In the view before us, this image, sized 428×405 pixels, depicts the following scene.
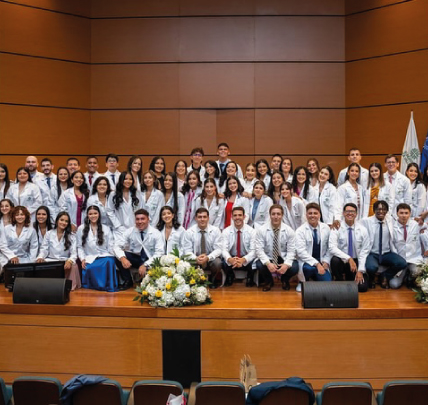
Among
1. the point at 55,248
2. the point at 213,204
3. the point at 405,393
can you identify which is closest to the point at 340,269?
the point at 213,204

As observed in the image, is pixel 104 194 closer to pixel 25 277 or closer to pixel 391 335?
pixel 25 277

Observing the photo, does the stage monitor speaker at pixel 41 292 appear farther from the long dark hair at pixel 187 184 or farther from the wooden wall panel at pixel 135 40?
the wooden wall panel at pixel 135 40

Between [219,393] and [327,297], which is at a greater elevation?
[327,297]

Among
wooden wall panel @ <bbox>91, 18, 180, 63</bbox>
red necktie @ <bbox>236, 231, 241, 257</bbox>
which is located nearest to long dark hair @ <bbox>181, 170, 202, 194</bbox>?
red necktie @ <bbox>236, 231, 241, 257</bbox>

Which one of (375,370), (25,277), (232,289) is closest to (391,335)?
(375,370)

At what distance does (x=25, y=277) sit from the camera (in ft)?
Result: 22.2

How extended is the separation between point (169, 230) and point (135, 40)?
530 centimetres

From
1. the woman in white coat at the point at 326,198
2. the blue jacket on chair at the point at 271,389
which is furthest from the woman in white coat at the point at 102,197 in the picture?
the blue jacket on chair at the point at 271,389

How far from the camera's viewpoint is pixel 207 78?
37.4 feet

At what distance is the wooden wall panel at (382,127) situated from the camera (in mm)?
10266

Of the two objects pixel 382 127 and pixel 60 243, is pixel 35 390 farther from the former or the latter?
pixel 382 127

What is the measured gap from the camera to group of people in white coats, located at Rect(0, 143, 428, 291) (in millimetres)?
7277

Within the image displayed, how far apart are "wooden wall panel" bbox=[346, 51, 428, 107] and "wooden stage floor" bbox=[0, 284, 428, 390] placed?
544cm

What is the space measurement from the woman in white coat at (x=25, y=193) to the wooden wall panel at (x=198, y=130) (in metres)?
3.61
